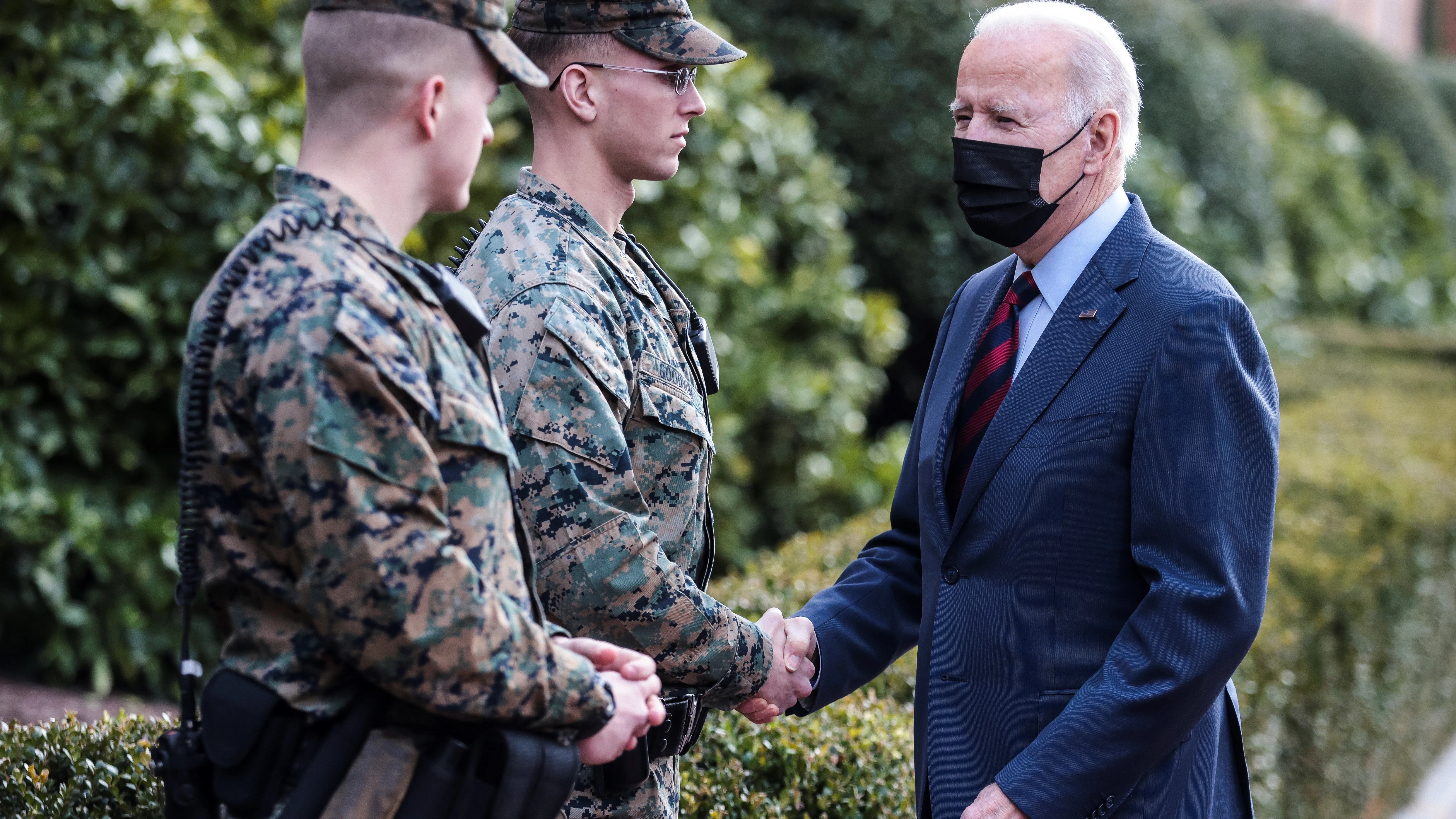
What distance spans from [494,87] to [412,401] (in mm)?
477

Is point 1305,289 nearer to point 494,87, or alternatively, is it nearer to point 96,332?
point 96,332

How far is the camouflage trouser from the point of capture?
7.08ft

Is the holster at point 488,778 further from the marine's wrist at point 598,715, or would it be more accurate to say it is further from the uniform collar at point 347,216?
the uniform collar at point 347,216

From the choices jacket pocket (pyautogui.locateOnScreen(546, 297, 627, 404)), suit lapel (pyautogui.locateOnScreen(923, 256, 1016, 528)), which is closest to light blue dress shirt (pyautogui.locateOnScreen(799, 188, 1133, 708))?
suit lapel (pyautogui.locateOnScreen(923, 256, 1016, 528))

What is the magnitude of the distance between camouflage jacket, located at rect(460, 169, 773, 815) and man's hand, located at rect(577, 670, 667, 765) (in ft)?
0.86

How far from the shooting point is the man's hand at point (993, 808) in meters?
2.17

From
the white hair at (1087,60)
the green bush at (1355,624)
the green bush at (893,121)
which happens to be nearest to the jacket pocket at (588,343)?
the white hair at (1087,60)

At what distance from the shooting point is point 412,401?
157 centimetres

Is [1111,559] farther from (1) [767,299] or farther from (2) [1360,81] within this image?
(2) [1360,81]

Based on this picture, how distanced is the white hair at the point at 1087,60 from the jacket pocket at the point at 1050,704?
41.0 inches

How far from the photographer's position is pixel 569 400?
6.70ft

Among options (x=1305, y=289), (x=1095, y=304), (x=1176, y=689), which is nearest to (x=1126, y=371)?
(x=1095, y=304)

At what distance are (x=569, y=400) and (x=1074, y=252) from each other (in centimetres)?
107

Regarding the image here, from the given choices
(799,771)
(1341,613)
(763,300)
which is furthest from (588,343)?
(763,300)
